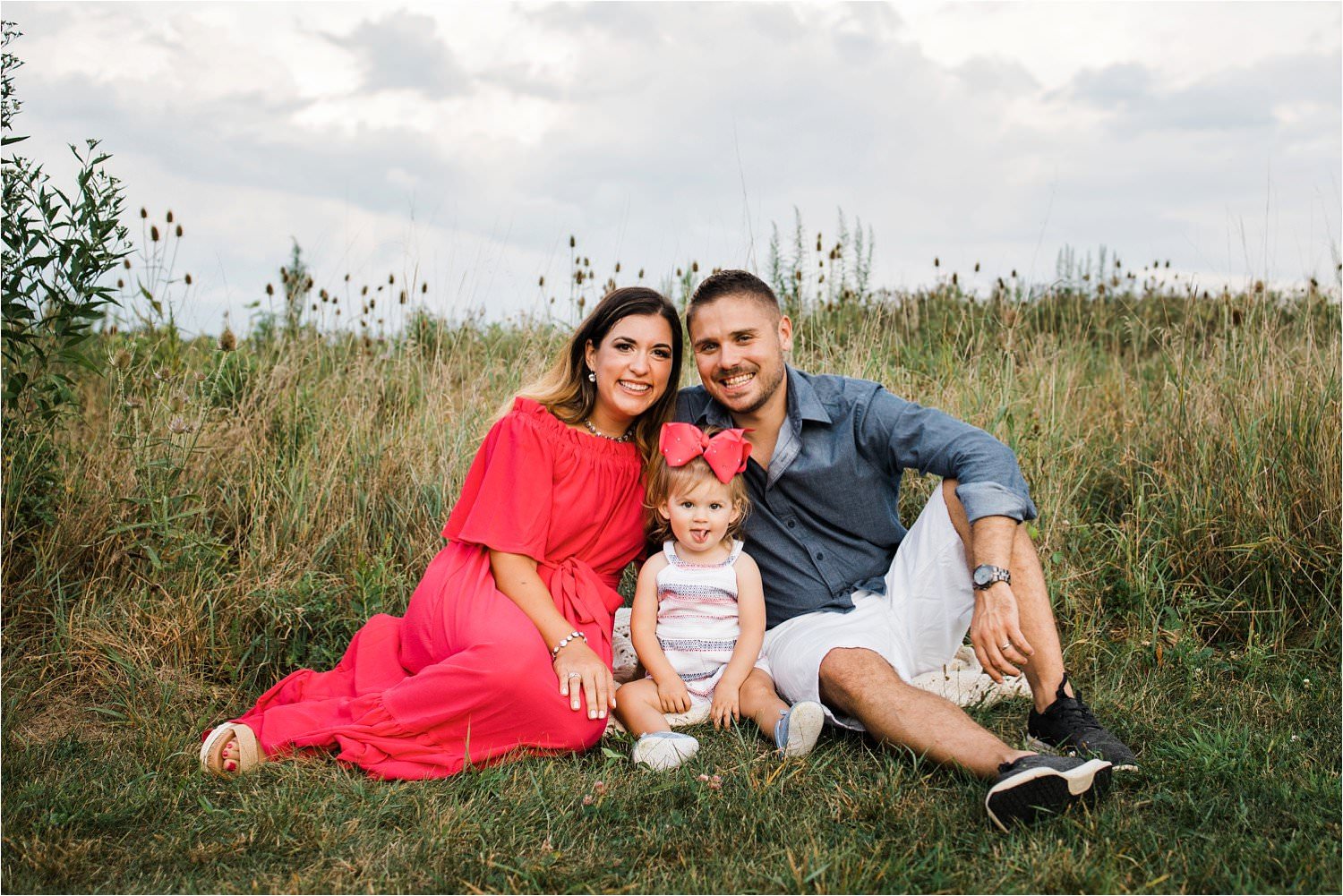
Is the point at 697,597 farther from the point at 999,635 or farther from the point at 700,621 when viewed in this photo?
the point at 999,635

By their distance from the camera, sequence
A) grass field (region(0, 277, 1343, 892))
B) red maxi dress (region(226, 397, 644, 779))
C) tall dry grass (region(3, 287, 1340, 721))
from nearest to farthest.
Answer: grass field (region(0, 277, 1343, 892))
red maxi dress (region(226, 397, 644, 779))
tall dry grass (region(3, 287, 1340, 721))

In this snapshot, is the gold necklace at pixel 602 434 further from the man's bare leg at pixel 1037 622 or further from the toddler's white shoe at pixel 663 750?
the man's bare leg at pixel 1037 622

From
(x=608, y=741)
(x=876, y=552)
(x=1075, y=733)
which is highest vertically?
(x=876, y=552)

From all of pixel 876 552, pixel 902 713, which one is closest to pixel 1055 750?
pixel 902 713

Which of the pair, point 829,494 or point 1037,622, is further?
point 829,494

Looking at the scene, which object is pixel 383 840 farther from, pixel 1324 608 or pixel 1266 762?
pixel 1324 608

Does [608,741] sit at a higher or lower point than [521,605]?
lower

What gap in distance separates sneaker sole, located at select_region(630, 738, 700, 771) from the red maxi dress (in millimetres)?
190

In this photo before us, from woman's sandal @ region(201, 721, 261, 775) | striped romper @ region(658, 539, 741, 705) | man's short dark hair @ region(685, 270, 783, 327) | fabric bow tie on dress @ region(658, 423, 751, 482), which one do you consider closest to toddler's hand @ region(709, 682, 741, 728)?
striped romper @ region(658, 539, 741, 705)

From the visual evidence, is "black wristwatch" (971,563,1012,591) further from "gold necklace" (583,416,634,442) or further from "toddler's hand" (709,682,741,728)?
"gold necklace" (583,416,634,442)

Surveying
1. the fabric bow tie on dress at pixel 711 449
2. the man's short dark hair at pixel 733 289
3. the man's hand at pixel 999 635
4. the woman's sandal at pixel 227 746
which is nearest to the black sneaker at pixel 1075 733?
the man's hand at pixel 999 635

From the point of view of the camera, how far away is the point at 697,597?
10.5 ft

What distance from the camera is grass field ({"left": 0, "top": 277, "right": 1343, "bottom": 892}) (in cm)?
227

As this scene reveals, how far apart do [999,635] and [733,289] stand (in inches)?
55.2
